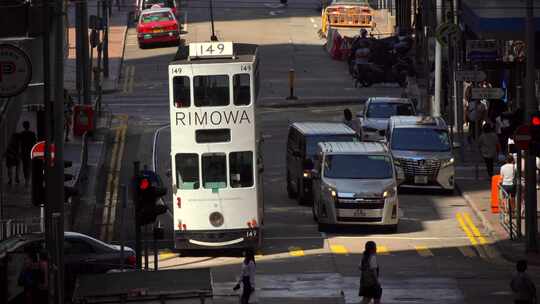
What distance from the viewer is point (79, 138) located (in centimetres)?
5038

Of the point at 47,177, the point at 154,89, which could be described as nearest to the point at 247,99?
the point at 47,177

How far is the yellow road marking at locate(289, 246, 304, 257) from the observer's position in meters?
34.4

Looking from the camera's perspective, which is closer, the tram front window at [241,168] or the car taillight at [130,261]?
the car taillight at [130,261]

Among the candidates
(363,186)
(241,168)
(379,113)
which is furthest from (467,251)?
(379,113)

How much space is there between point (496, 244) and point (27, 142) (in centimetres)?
1368

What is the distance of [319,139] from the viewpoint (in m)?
41.7

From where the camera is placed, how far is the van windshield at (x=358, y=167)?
3722 cm

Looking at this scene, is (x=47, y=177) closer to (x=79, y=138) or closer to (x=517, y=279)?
(x=517, y=279)

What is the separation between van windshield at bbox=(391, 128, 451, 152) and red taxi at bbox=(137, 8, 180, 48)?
30484mm

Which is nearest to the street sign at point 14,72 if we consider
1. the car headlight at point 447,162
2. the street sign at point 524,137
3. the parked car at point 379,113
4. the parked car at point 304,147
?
the street sign at point 524,137

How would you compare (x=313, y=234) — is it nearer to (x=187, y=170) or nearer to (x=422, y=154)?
(x=187, y=170)

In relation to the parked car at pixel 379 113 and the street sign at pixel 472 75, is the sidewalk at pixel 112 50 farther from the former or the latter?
the street sign at pixel 472 75

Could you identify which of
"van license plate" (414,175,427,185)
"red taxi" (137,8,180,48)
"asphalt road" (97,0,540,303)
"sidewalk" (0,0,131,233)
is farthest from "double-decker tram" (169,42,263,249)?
"red taxi" (137,8,180,48)

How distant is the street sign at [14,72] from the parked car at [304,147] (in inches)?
539
